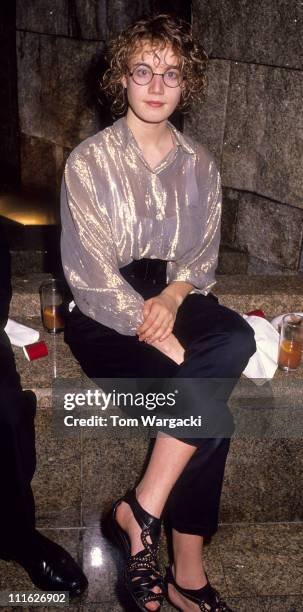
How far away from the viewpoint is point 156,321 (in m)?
2.48

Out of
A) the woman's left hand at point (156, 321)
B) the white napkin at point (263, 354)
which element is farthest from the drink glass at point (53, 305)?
the white napkin at point (263, 354)

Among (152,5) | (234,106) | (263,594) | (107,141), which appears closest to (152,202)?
(107,141)

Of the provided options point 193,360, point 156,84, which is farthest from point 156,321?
point 156,84

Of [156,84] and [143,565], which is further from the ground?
[156,84]

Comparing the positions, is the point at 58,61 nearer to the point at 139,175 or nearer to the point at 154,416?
the point at 139,175

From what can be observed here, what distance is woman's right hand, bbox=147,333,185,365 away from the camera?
8.07 feet

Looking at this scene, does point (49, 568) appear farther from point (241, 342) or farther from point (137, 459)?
point (241, 342)

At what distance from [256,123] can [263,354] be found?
2.04 meters

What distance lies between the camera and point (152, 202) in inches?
109

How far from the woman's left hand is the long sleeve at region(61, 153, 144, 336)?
4 cm

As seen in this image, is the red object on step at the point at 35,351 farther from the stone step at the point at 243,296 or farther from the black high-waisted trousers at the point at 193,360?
the stone step at the point at 243,296

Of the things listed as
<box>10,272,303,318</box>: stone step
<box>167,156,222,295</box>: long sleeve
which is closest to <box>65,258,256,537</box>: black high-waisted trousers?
<box>167,156,222,295</box>: long sleeve

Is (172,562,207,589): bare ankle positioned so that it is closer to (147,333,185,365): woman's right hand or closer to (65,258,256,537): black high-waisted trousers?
(65,258,256,537): black high-waisted trousers

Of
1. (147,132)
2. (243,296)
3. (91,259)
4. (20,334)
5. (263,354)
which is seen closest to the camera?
(91,259)
